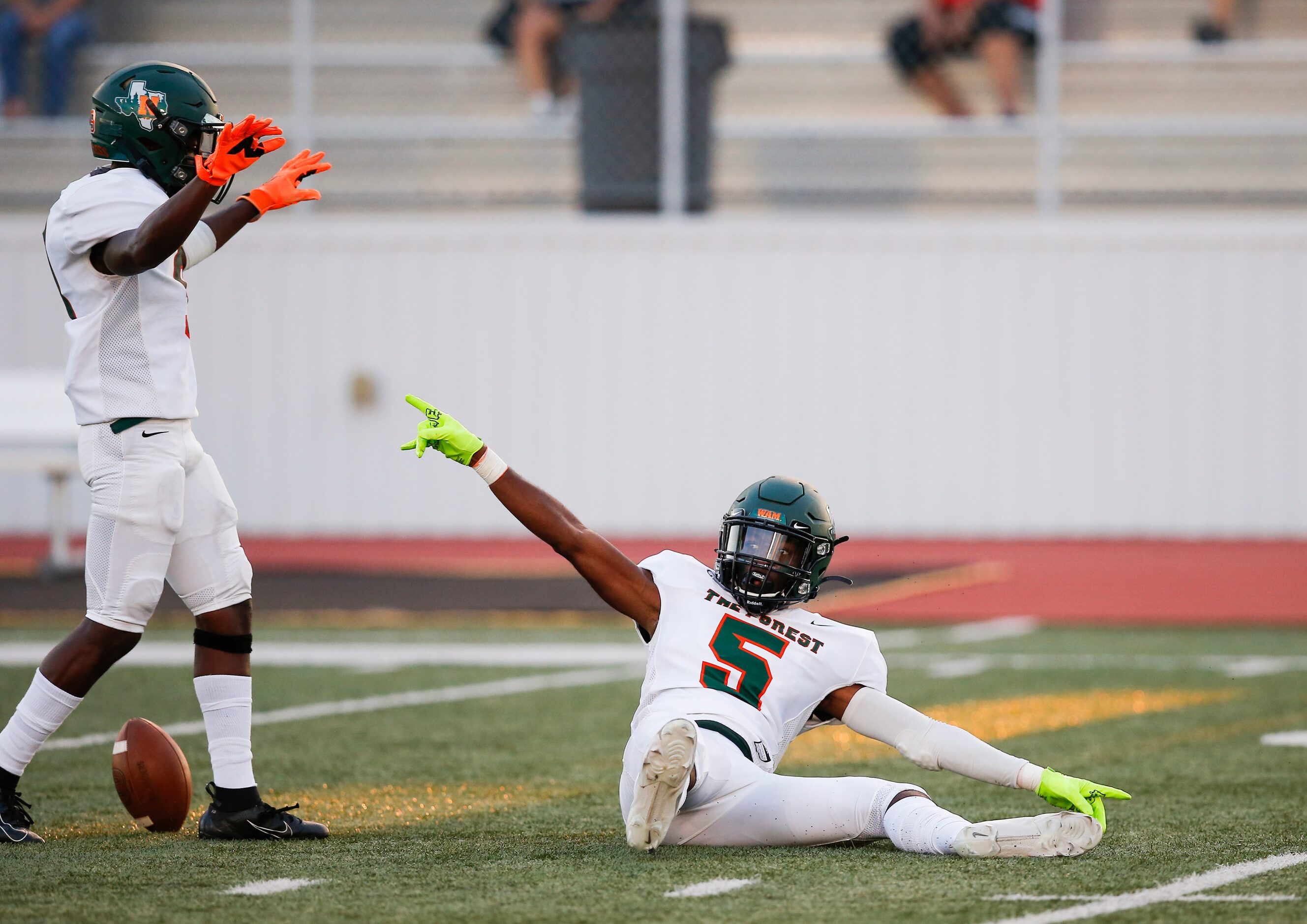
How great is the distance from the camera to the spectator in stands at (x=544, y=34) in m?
13.1

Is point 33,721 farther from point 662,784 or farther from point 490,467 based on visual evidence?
point 662,784

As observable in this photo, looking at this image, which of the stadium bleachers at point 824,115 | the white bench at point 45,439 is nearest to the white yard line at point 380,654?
the white bench at point 45,439

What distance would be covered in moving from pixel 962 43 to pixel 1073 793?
10273 mm

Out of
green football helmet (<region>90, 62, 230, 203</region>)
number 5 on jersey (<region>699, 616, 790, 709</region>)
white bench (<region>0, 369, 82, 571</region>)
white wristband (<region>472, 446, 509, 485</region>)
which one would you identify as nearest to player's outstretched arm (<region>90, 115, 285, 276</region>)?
green football helmet (<region>90, 62, 230, 203</region>)

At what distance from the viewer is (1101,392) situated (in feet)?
40.7

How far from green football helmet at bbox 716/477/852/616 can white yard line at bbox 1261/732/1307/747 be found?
7.80 ft

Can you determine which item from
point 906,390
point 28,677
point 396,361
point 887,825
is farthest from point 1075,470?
point 887,825

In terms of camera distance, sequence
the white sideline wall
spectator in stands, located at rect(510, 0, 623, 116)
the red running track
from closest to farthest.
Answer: the red running track < the white sideline wall < spectator in stands, located at rect(510, 0, 623, 116)

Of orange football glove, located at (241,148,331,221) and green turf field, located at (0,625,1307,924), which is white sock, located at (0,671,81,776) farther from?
orange football glove, located at (241,148,331,221)

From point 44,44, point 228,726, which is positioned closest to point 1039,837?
point 228,726

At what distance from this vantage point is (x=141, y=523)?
4055 millimetres

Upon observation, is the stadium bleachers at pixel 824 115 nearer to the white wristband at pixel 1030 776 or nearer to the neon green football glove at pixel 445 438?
the neon green football glove at pixel 445 438

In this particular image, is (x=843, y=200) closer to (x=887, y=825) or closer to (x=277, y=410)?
(x=277, y=410)

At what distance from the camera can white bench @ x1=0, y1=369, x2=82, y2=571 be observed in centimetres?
1072
